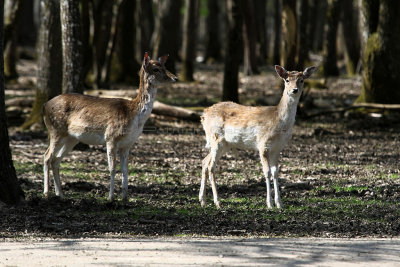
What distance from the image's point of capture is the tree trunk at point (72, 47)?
1393cm

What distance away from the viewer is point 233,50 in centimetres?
1958

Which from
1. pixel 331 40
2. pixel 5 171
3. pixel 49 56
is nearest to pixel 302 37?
pixel 331 40

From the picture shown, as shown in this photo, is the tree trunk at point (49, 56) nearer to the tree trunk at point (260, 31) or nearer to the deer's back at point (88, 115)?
the deer's back at point (88, 115)

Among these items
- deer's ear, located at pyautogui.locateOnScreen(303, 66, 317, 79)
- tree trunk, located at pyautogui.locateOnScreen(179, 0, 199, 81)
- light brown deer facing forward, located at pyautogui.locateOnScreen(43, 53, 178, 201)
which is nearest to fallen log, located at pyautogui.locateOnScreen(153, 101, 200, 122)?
light brown deer facing forward, located at pyautogui.locateOnScreen(43, 53, 178, 201)

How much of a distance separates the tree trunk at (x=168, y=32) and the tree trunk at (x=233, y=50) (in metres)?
6.51

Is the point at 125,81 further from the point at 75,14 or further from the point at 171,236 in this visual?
the point at 171,236

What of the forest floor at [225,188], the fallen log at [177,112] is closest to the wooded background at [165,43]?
the forest floor at [225,188]

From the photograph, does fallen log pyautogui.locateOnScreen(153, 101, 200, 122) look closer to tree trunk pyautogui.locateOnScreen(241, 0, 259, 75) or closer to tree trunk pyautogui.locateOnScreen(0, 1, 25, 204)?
tree trunk pyautogui.locateOnScreen(0, 1, 25, 204)

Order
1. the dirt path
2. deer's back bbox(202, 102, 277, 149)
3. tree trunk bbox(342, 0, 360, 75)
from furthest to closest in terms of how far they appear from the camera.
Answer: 1. tree trunk bbox(342, 0, 360, 75)
2. deer's back bbox(202, 102, 277, 149)
3. the dirt path

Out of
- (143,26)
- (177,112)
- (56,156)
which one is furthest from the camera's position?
(143,26)

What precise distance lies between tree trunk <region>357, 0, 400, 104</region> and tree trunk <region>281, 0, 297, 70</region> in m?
2.11

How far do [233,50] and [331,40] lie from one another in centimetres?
1080

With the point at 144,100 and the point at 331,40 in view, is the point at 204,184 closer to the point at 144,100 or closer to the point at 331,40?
the point at 144,100

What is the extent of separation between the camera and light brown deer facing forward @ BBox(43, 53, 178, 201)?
10.6 m
